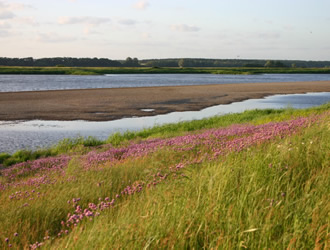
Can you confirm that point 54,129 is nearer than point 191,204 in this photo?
No

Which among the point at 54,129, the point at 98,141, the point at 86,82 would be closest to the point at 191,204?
the point at 98,141

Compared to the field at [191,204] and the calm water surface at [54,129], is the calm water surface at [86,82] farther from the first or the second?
the field at [191,204]

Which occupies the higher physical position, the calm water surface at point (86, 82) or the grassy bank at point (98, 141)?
the calm water surface at point (86, 82)

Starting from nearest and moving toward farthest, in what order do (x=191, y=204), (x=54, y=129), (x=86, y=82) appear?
(x=191, y=204), (x=54, y=129), (x=86, y=82)

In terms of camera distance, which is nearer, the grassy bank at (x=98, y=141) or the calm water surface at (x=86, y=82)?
the grassy bank at (x=98, y=141)

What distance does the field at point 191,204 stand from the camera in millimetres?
3684

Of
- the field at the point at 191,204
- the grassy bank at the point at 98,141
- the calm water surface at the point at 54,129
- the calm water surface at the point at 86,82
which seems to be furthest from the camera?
the calm water surface at the point at 86,82

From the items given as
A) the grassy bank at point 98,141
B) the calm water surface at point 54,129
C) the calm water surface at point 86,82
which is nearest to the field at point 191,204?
the grassy bank at point 98,141

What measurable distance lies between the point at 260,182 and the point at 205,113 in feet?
78.7

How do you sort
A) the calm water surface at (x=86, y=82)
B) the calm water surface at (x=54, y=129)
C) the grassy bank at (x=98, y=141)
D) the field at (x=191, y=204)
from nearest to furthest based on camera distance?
the field at (x=191, y=204), the grassy bank at (x=98, y=141), the calm water surface at (x=54, y=129), the calm water surface at (x=86, y=82)

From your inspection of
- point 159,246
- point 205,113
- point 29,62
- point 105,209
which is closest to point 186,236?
point 159,246

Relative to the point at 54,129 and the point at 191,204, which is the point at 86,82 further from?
the point at 191,204

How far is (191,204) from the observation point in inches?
166

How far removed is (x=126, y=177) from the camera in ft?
24.7
